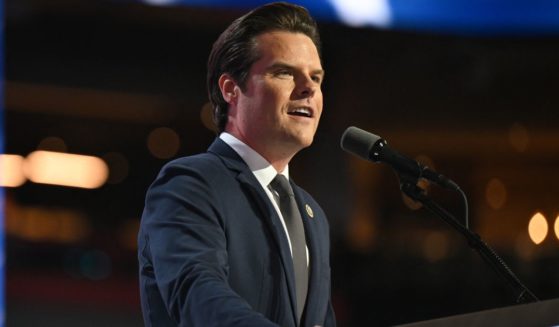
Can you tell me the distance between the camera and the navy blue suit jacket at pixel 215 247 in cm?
116

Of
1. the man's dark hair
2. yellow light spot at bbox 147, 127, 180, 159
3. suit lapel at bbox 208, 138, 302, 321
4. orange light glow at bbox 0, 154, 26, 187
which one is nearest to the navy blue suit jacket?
suit lapel at bbox 208, 138, 302, 321

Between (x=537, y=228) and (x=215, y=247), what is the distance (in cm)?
730

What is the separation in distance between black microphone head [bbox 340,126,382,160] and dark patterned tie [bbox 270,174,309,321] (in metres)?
0.12

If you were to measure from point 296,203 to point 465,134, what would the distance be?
21.4ft

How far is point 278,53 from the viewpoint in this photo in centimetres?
137

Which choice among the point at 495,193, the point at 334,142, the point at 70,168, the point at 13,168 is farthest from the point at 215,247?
the point at 495,193

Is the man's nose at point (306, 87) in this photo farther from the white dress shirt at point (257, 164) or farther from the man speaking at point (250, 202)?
the white dress shirt at point (257, 164)

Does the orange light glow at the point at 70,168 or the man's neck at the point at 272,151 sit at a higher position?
the orange light glow at the point at 70,168

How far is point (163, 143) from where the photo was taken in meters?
5.82

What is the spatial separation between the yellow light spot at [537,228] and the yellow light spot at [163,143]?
358 cm

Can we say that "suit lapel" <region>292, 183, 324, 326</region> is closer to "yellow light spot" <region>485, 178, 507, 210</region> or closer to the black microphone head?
the black microphone head

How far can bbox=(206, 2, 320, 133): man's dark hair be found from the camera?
4.58ft

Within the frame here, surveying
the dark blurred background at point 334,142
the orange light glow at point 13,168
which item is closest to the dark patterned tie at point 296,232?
the dark blurred background at point 334,142

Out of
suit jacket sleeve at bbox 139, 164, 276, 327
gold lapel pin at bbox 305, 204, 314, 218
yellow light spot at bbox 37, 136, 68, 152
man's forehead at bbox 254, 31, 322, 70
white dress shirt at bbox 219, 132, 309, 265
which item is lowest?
suit jacket sleeve at bbox 139, 164, 276, 327
